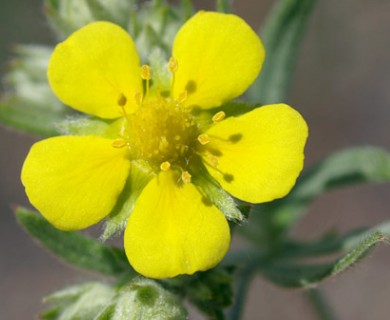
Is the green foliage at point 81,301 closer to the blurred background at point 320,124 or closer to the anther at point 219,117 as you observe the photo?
the anther at point 219,117

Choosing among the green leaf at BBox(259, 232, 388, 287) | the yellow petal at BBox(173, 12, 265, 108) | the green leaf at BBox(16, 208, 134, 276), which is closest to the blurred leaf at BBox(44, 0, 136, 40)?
the yellow petal at BBox(173, 12, 265, 108)

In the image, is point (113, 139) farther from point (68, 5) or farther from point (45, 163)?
point (68, 5)

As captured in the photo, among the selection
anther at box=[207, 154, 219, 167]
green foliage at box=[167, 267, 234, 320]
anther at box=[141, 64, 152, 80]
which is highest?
anther at box=[141, 64, 152, 80]

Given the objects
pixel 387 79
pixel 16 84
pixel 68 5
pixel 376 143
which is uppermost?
pixel 68 5

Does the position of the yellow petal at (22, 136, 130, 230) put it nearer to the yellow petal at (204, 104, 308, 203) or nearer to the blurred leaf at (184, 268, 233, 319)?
the yellow petal at (204, 104, 308, 203)

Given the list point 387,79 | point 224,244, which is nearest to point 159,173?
point 224,244

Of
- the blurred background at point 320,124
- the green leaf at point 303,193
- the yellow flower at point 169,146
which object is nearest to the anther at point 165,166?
the yellow flower at point 169,146

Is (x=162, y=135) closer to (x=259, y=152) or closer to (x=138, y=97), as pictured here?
(x=138, y=97)
